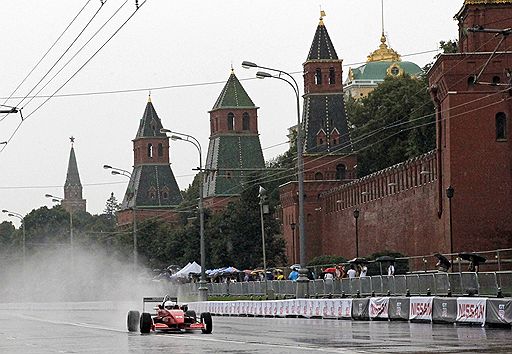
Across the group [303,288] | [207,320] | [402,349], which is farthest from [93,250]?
[402,349]

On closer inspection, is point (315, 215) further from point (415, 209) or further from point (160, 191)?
point (160, 191)

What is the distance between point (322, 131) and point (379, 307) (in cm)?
7563

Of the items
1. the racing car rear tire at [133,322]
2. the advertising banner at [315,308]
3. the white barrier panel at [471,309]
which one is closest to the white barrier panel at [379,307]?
→ the advertising banner at [315,308]

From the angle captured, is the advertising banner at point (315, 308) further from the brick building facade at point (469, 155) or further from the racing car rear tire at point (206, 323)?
the brick building facade at point (469, 155)

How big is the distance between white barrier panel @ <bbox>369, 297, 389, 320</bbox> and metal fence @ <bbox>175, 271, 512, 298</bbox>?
110 centimetres

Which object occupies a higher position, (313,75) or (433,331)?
(313,75)

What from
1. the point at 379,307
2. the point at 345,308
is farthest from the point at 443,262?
the point at 345,308

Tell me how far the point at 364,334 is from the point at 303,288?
17724 millimetres

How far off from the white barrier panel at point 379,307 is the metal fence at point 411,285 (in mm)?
1098

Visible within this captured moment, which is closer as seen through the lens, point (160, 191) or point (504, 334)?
point (504, 334)

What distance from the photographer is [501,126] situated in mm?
68062

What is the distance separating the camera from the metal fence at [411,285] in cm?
3566

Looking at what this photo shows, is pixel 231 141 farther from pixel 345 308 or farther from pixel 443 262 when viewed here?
pixel 443 262

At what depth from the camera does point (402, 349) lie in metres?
23.4
